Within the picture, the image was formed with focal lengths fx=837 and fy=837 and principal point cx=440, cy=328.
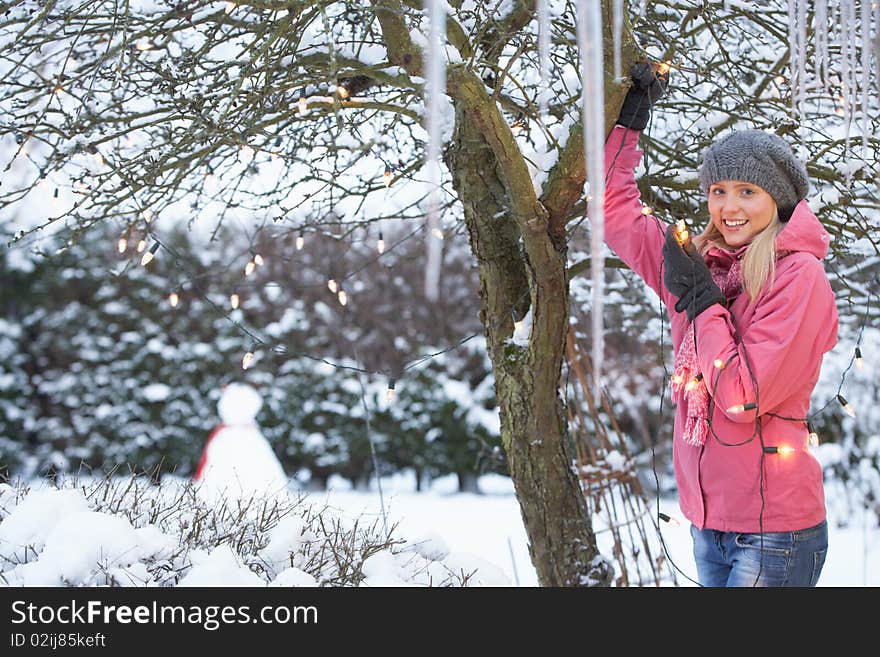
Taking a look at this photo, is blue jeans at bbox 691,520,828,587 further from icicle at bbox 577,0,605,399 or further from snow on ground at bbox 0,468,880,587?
icicle at bbox 577,0,605,399

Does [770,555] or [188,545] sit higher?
[188,545]

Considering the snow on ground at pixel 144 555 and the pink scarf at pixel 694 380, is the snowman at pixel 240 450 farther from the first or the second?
the pink scarf at pixel 694 380

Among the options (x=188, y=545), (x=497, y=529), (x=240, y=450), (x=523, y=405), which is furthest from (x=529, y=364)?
(x=497, y=529)

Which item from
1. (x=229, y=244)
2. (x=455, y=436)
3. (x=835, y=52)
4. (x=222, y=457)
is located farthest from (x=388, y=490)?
(x=835, y=52)

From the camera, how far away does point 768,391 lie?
5.32ft

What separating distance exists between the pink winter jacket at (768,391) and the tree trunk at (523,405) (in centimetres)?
60

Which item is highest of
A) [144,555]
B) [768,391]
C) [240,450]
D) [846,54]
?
[240,450]

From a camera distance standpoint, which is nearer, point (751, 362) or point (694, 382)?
point (751, 362)

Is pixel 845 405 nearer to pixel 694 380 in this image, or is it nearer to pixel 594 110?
pixel 694 380

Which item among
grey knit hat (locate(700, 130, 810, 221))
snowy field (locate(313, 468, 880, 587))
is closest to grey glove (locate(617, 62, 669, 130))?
grey knit hat (locate(700, 130, 810, 221))

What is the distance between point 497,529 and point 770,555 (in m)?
4.16

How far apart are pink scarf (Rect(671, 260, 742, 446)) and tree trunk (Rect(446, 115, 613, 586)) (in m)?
0.52

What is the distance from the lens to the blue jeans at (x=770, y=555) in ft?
5.34
